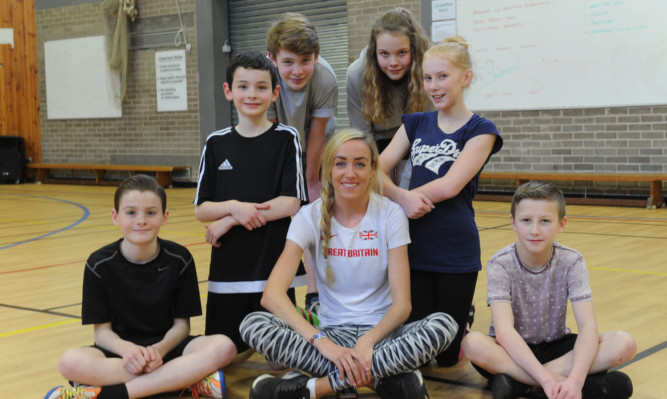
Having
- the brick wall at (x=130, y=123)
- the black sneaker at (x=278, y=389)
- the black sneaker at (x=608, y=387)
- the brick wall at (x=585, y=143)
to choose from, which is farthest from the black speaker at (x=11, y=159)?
the black sneaker at (x=608, y=387)

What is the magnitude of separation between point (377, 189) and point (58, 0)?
10.4 metres

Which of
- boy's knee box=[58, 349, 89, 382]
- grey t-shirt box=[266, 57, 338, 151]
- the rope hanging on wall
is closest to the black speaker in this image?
the rope hanging on wall

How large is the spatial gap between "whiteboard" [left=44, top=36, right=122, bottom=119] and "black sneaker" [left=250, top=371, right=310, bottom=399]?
9404 millimetres

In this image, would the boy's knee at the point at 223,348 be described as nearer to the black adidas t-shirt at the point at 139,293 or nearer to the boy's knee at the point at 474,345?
the black adidas t-shirt at the point at 139,293

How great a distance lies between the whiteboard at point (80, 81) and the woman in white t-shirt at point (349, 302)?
913 cm

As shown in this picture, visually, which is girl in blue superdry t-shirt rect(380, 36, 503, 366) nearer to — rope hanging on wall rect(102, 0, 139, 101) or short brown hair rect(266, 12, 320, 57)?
short brown hair rect(266, 12, 320, 57)

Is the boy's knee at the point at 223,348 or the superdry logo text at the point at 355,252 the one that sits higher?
the superdry logo text at the point at 355,252

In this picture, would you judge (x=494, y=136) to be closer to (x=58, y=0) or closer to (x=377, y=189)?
(x=377, y=189)

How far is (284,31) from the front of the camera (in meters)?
2.75

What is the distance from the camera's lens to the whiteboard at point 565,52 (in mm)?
6594

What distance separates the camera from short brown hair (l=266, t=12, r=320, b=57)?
274cm

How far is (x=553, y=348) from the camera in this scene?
7.00 ft

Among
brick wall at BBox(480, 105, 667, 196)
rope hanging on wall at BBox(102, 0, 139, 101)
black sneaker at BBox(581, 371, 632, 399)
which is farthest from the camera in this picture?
rope hanging on wall at BBox(102, 0, 139, 101)

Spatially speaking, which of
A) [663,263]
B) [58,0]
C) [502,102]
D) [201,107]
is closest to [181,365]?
[663,263]
